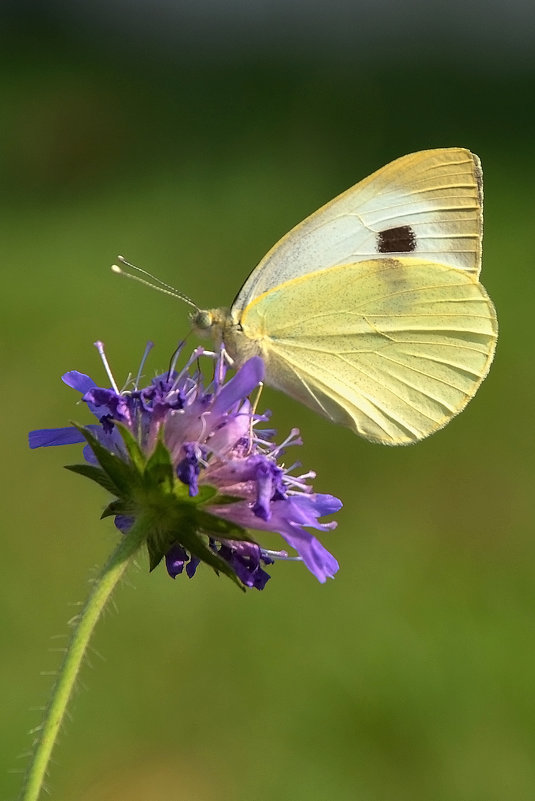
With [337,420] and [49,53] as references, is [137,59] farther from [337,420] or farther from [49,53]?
[337,420]

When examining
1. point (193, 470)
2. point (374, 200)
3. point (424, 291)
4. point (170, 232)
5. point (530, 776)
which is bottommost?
point (530, 776)

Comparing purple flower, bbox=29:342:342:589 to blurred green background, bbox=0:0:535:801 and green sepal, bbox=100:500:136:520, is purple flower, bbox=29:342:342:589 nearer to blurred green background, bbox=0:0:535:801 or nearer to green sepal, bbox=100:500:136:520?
green sepal, bbox=100:500:136:520

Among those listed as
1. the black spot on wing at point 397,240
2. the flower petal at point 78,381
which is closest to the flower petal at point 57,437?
the flower petal at point 78,381

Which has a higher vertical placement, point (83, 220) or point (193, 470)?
point (193, 470)

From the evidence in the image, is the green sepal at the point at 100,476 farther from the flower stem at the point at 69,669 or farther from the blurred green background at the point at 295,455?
the blurred green background at the point at 295,455

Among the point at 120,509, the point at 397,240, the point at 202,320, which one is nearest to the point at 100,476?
the point at 120,509

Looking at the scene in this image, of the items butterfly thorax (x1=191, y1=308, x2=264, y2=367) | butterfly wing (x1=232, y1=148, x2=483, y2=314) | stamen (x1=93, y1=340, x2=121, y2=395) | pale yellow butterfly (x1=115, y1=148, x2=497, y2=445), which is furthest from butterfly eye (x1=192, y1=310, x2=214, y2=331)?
stamen (x1=93, y1=340, x2=121, y2=395)

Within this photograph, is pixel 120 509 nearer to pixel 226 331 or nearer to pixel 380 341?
pixel 226 331

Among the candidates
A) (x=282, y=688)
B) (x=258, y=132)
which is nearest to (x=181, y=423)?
(x=282, y=688)
